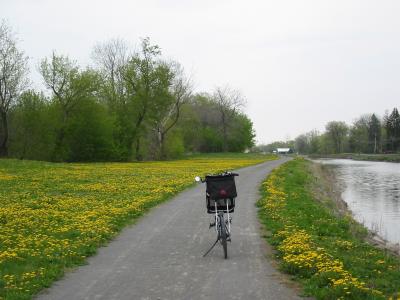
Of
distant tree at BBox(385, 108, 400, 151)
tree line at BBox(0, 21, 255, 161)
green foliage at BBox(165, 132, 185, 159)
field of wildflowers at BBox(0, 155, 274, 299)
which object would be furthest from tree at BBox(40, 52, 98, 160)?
distant tree at BBox(385, 108, 400, 151)

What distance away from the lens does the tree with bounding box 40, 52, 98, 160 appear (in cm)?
6303

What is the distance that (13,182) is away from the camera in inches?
1081

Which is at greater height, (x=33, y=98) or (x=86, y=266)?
(x=33, y=98)

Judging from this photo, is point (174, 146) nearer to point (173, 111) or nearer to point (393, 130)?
point (173, 111)

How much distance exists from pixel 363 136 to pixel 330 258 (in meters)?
137

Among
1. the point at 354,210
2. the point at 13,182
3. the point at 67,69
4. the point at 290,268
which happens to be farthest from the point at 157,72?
the point at 290,268

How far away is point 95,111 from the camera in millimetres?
66938

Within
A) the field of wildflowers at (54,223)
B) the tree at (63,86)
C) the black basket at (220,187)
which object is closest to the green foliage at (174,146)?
the tree at (63,86)

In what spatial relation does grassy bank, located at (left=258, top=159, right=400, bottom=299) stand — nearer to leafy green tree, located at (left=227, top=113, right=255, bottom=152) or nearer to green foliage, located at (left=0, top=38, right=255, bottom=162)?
green foliage, located at (left=0, top=38, right=255, bottom=162)

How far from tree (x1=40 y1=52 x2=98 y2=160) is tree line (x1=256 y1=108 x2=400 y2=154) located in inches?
3453

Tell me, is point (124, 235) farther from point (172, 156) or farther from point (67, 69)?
point (172, 156)

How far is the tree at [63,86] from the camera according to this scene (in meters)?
63.0

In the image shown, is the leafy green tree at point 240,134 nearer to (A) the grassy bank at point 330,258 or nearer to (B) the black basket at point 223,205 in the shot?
(A) the grassy bank at point 330,258

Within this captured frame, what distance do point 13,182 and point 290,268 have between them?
22829 mm
